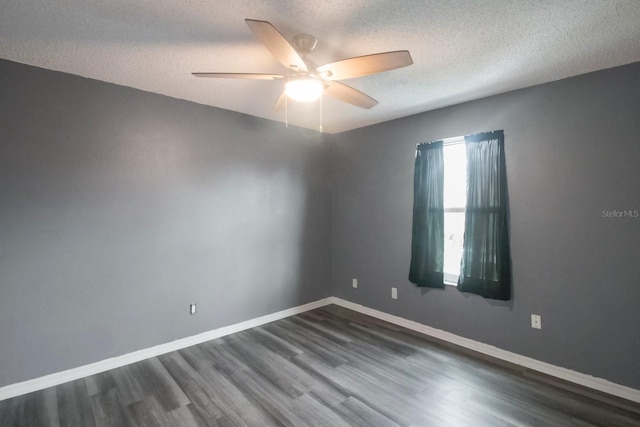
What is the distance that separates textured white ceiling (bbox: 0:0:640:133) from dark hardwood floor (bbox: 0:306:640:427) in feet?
8.49

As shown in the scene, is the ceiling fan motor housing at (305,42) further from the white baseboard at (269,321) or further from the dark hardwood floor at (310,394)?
the white baseboard at (269,321)

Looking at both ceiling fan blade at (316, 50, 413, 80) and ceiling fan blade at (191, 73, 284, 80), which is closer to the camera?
ceiling fan blade at (316, 50, 413, 80)

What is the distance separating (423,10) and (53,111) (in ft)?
9.55

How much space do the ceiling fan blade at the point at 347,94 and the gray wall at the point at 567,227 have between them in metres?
1.43

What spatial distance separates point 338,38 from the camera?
192cm

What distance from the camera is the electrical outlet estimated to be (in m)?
2.61

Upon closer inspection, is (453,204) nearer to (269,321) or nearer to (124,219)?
(269,321)

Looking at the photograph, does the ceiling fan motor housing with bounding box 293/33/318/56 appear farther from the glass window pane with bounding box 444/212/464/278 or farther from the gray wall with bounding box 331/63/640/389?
the glass window pane with bounding box 444/212/464/278

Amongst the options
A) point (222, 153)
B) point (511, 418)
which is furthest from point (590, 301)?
point (222, 153)

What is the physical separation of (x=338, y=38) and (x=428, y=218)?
7.19 feet

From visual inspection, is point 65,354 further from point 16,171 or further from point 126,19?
point 126,19

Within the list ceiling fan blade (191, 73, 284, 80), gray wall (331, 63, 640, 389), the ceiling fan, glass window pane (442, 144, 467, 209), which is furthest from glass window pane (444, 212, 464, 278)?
ceiling fan blade (191, 73, 284, 80)

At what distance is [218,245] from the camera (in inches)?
130

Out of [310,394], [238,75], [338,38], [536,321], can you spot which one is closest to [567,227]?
[536,321]
